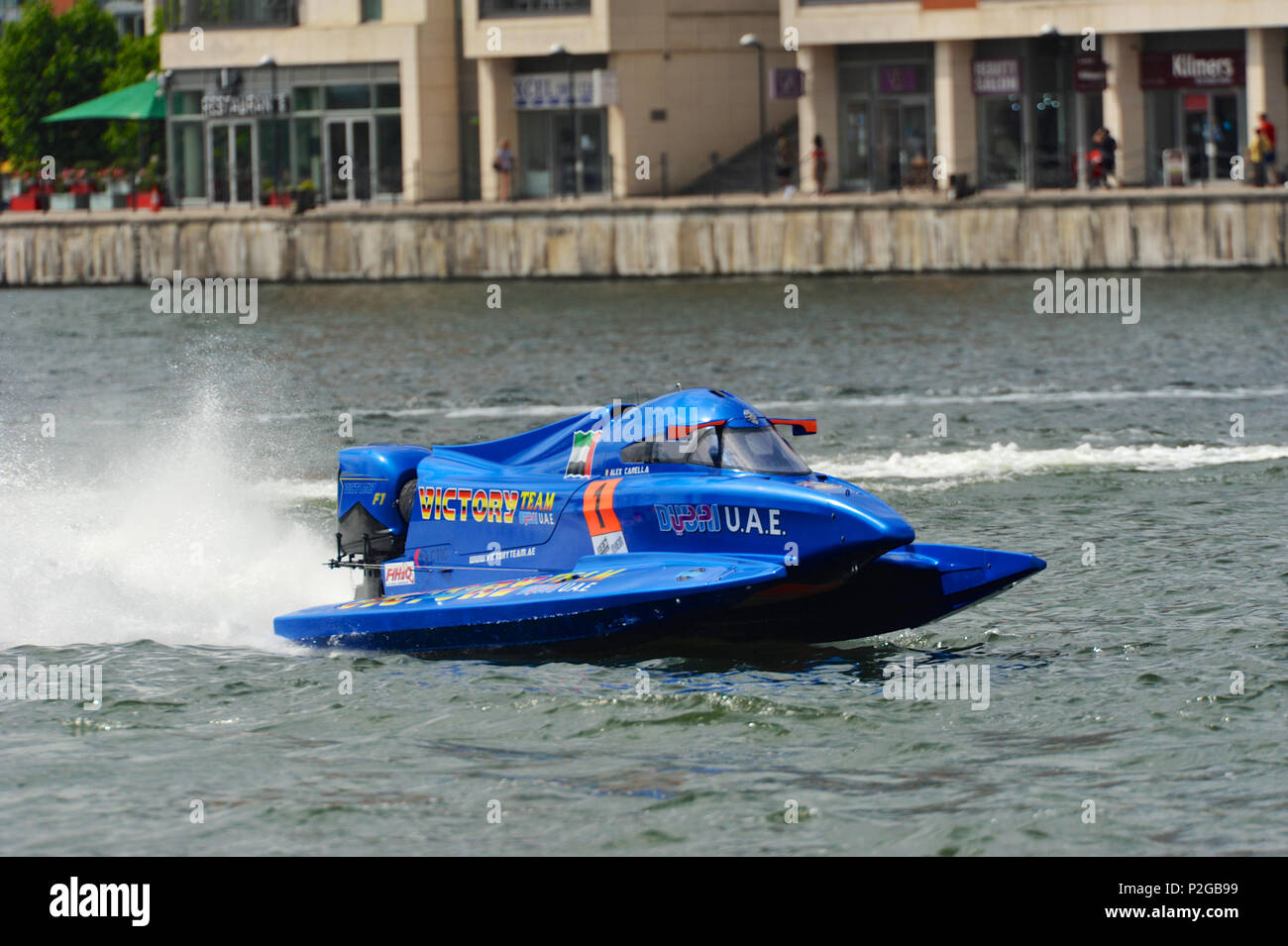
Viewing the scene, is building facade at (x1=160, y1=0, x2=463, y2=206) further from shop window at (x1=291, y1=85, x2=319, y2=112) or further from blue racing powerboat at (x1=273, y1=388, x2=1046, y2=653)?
blue racing powerboat at (x1=273, y1=388, x2=1046, y2=653)

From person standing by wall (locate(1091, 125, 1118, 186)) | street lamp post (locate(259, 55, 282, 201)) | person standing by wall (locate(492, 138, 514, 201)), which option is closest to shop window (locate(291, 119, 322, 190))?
street lamp post (locate(259, 55, 282, 201))

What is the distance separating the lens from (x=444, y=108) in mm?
59719

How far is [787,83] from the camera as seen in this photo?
54.6 meters

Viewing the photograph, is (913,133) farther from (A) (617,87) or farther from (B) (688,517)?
(B) (688,517)

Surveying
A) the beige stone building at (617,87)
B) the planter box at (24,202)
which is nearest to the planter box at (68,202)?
the planter box at (24,202)

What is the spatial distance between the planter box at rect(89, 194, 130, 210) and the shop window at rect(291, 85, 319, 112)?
6258 millimetres

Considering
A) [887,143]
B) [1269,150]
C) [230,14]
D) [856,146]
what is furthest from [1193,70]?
[230,14]

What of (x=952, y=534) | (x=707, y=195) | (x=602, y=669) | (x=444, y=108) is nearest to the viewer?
(x=602, y=669)

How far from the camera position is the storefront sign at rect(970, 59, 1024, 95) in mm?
53125

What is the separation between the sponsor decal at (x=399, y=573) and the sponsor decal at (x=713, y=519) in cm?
221

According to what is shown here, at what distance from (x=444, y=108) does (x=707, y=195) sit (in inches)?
383

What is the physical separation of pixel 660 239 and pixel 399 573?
36259 millimetres
